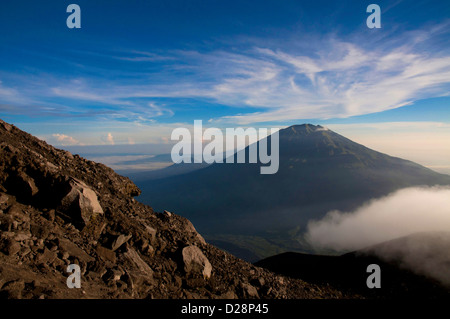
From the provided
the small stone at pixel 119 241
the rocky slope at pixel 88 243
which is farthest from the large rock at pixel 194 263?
the small stone at pixel 119 241

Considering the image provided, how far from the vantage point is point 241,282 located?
805 inches

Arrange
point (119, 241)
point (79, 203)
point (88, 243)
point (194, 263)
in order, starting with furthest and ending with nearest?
point (194, 263) → point (119, 241) → point (79, 203) → point (88, 243)

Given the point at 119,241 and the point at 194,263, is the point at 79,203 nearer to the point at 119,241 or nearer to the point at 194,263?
the point at 119,241

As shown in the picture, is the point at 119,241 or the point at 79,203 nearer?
the point at 79,203

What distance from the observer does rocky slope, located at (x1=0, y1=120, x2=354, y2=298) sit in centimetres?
1201

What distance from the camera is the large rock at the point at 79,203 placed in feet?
53.2

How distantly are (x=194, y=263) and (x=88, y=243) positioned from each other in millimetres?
7756

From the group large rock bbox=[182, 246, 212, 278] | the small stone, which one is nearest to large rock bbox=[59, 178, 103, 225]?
the small stone

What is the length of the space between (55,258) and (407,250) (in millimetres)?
64290

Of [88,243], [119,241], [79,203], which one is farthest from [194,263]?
[79,203]

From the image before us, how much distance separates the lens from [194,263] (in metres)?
19.2
